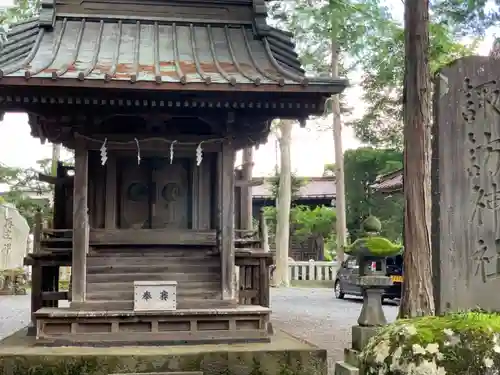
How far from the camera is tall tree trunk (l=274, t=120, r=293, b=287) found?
102 feet

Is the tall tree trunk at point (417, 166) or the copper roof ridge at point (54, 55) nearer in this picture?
the copper roof ridge at point (54, 55)

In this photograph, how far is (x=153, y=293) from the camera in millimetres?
10633

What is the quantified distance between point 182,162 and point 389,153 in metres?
19.7

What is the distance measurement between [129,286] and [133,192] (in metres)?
1.73

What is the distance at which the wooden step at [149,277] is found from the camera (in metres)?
11.4

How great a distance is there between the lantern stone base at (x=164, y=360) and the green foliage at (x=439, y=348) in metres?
4.64

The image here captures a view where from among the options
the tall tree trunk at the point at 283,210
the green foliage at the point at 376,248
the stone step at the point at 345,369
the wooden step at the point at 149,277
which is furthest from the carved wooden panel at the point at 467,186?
the tall tree trunk at the point at 283,210

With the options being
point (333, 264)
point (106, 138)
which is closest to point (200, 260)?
point (106, 138)

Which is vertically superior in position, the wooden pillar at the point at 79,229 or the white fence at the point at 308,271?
the wooden pillar at the point at 79,229

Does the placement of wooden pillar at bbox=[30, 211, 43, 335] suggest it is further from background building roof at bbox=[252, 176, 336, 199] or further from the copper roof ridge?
background building roof at bbox=[252, 176, 336, 199]

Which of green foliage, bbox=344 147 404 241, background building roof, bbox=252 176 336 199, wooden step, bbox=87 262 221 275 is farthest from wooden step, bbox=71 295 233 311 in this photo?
background building roof, bbox=252 176 336 199

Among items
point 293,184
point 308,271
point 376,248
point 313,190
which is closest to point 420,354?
point 376,248

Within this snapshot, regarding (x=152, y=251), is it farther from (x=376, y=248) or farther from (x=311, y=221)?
(x=311, y=221)

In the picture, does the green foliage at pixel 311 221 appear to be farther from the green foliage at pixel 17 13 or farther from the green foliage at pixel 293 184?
the green foliage at pixel 17 13
